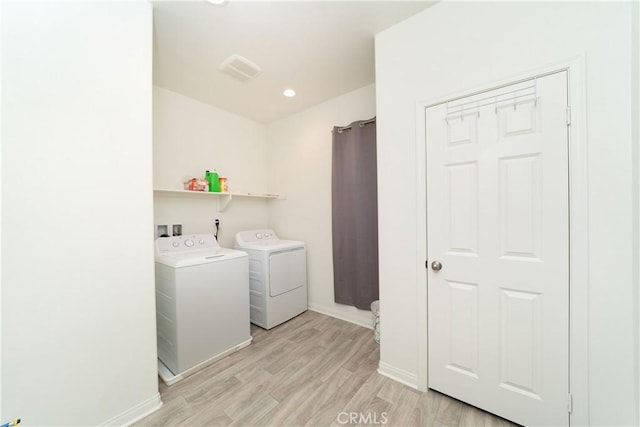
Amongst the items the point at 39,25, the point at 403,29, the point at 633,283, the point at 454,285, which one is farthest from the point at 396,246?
the point at 39,25

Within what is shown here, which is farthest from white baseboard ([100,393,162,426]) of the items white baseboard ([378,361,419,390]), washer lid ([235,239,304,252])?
white baseboard ([378,361,419,390])

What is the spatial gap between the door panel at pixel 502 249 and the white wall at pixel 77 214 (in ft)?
6.02

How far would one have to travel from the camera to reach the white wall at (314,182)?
2.68m

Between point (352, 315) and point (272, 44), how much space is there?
107 inches

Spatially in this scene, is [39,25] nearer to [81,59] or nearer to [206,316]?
[81,59]

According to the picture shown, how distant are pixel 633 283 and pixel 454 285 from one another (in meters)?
0.71

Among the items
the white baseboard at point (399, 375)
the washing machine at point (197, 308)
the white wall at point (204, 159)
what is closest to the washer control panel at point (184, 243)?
the washing machine at point (197, 308)

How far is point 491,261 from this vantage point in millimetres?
1357

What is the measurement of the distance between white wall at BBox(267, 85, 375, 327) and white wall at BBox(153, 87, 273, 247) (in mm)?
297

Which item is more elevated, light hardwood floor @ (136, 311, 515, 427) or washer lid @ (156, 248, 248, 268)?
washer lid @ (156, 248, 248, 268)

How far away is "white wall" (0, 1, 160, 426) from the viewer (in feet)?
3.47

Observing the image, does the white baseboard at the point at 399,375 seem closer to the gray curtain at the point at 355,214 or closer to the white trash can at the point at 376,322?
the white trash can at the point at 376,322

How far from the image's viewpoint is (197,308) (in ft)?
6.12

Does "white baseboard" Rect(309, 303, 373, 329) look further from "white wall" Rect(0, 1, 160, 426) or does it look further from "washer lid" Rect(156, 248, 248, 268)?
"white wall" Rect(0, 1, 160, 426)
